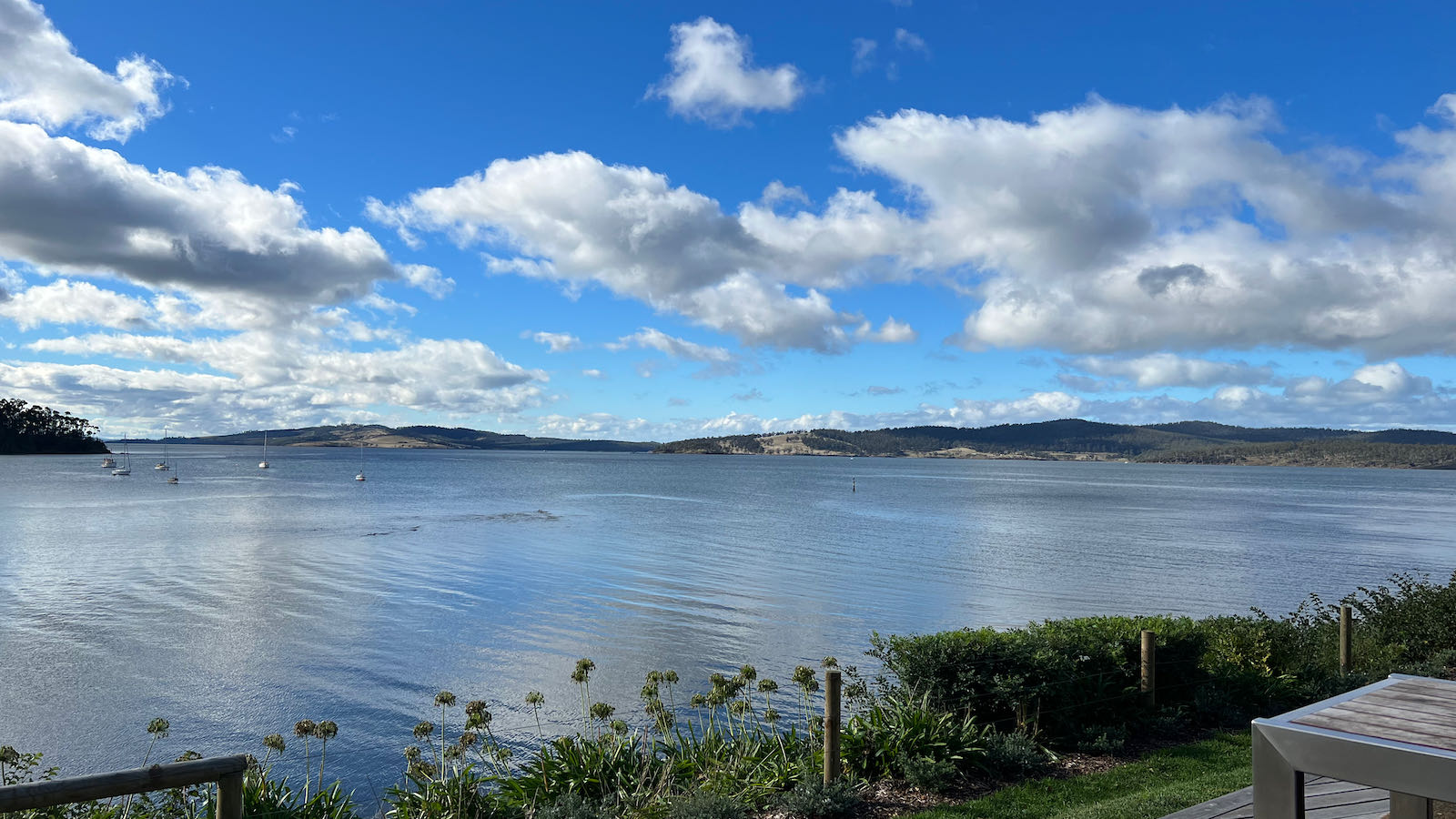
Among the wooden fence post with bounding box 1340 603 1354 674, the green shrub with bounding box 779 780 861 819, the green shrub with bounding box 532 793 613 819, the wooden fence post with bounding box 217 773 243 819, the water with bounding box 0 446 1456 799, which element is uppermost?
the wooden fence post with bounding box 217 773 243 819

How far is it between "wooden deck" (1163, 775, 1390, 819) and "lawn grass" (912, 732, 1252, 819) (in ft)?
2.84

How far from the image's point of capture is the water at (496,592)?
16.9m

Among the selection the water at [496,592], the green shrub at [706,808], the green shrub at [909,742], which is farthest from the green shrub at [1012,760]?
the water at [496,592]

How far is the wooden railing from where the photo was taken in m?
3.87

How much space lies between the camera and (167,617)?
81.7 ft

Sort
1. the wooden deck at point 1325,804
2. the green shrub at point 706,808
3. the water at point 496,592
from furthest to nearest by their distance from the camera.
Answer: the water at point 496,592 < the green shrub at point 706,808 < the wooden deck at point 1325,804

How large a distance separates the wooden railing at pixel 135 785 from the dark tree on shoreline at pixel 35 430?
749 feet

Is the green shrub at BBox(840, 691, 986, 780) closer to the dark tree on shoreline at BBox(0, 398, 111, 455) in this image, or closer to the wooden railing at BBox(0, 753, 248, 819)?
the wooden railing at BBox(0, 753, 248, 819)

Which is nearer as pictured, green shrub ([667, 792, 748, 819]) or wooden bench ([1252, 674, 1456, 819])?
wooden bench ([1252, 674, 1456, 819])

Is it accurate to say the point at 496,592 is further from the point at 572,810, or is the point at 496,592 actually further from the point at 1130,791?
the point at 1130,791

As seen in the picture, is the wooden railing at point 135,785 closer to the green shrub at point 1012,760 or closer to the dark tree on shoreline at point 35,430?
the green shrub at point 1012,760

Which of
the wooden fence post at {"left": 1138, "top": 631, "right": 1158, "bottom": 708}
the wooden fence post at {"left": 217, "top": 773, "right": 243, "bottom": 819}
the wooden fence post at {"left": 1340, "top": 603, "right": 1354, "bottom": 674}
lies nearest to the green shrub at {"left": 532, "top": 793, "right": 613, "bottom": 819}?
the wooden fence post at {"left": 217, "top": 773, "right": 243, "bottom": 819}

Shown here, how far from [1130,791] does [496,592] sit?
24.4 meters

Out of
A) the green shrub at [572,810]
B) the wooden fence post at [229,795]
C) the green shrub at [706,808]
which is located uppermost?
the wooden fence post at [229,795]
